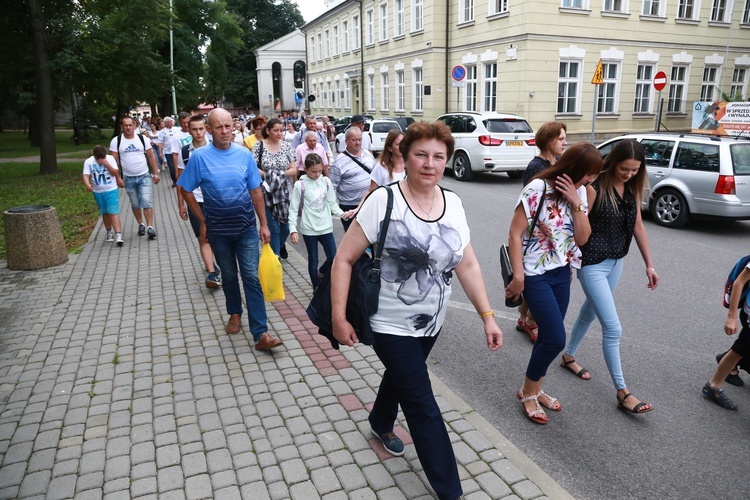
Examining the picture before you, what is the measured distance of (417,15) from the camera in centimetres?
2966

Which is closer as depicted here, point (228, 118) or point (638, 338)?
point (228, 118)

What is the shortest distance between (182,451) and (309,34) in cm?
5220

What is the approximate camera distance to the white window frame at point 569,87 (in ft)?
74.6

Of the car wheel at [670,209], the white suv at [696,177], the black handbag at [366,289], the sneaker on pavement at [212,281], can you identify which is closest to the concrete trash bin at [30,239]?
the sneaker on pavement at [212,281]

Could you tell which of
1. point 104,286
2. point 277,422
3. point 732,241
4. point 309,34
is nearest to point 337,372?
point 277,422

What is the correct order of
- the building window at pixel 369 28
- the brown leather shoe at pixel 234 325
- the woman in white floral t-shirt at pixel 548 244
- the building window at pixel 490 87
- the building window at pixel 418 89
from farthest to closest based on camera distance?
1. the building window at pixel 369 28
2. the building window at pixel 418 89
3. the building window at pixel 490 87
4. the brown leather shoe at pixel 234 325
5. the woman in white floral t-shirt at pixel 548 244

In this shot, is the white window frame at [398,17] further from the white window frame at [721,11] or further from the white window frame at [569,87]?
the white window frame at [721,11]

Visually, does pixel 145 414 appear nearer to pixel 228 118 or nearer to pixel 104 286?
pixel 228 118

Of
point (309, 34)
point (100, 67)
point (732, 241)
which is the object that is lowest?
point (732, 241)

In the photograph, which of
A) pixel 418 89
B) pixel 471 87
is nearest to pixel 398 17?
pixel 418 89

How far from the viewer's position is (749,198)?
29.1 feet

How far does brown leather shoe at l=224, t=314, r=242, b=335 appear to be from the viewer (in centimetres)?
509

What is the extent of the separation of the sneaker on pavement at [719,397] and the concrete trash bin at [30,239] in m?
7.64

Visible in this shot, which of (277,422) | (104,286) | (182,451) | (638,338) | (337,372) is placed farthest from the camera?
(104,286)
